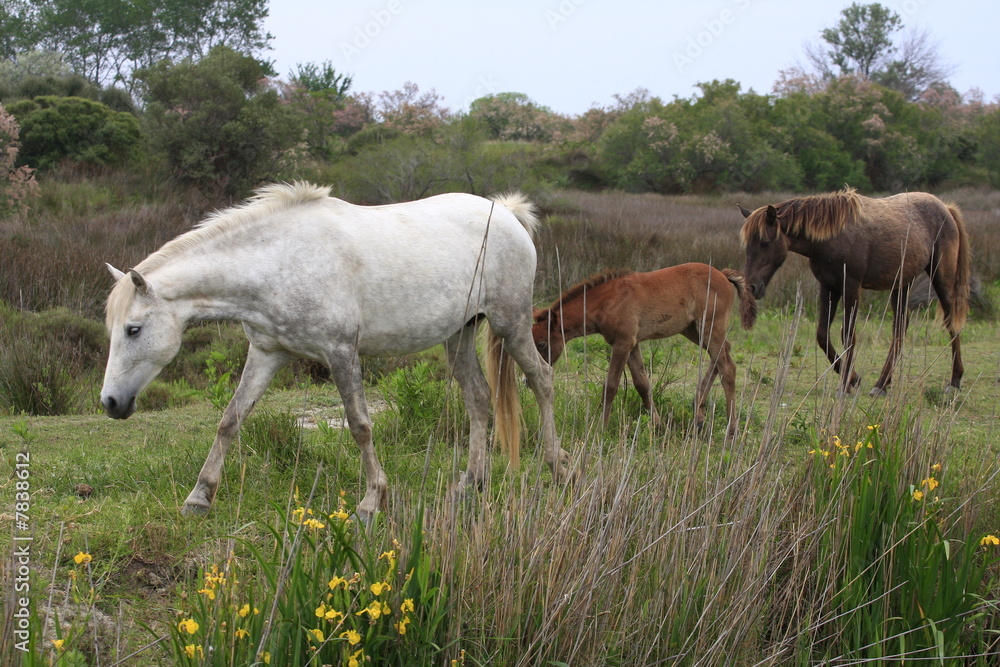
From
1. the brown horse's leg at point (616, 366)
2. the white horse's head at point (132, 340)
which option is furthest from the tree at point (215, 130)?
the white horse's head at point (132, 340)

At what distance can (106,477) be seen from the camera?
15.1ft

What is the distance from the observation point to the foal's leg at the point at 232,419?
13.8ft

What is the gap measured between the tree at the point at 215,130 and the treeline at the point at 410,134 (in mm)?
34

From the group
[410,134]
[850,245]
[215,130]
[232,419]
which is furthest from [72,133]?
[850,245]

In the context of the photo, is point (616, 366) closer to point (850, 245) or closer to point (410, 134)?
point (850, 245)

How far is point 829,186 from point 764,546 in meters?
34.4

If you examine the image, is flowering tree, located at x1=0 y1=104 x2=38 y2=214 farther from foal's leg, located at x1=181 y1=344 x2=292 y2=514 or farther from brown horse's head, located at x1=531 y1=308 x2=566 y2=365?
foal's leg, located at x1=181 y1=344 x2=292 y2=514

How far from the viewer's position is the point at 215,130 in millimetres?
17156

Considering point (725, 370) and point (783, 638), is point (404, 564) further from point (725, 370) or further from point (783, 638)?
point (725, 370)

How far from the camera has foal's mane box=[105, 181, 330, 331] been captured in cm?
392

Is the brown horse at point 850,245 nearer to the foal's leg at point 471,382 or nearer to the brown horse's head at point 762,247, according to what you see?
the brown horse's head at point 762,247

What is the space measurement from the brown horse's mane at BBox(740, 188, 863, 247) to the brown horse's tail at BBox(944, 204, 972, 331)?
147 centimetres

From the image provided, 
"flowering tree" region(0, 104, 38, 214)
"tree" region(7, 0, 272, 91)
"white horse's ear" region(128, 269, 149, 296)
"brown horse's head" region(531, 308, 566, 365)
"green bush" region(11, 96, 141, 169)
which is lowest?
"brown horse's head" region(531, 308, 566, 365)

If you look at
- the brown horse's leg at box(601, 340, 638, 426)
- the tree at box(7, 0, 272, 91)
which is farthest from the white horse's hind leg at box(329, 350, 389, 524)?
the tree at box(7, 0, 272, 91)
